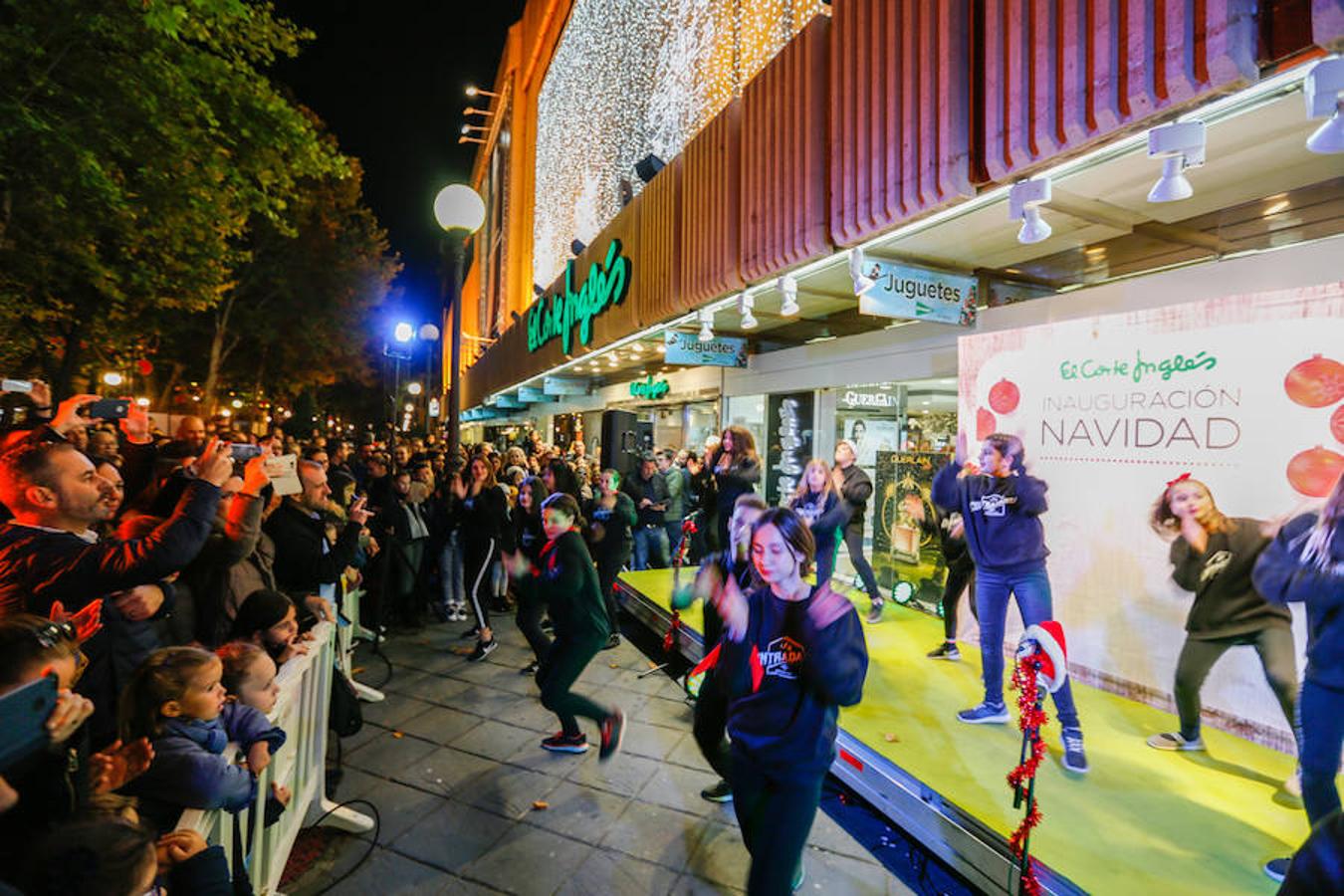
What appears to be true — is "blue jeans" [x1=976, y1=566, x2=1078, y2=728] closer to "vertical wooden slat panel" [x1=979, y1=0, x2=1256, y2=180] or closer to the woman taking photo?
"vertical wooden slat panel" [x1=979, y1=0, x2=1256, y2=180]

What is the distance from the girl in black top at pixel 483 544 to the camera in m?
6.02

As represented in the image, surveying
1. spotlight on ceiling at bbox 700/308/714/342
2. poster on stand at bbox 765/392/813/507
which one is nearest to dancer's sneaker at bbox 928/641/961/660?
poster on stand at bbox 765/392/813/507

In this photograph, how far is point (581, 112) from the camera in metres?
14.4

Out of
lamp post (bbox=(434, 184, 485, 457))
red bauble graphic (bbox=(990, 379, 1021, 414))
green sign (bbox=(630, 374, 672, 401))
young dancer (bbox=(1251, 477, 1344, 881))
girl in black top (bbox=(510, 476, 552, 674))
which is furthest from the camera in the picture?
green sign (bbox=(630, 374, 672, 401))

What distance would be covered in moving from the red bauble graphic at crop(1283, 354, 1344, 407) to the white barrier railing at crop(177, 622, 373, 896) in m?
5.76

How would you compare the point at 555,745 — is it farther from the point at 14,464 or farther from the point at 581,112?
the point at 581,112

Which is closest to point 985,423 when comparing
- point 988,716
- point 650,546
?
point 988,716

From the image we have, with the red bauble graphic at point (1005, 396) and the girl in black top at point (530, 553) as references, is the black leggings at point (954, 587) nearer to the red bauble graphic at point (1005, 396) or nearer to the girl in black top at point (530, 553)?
the red bauble graphic at point (1005, 396)

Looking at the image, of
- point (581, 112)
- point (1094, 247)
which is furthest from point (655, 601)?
point (581, 112)

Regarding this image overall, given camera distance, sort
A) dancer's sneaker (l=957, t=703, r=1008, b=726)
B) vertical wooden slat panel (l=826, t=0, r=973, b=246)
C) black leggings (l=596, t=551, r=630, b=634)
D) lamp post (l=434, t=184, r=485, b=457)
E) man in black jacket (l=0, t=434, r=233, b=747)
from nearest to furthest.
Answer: man in black jacket (l=0, t=434, r=233, b=747) < vertical wooden slat panel (l=826, t=0, r=973, b=246) < dancer's sneaker (l=957, t=703, r=1008, b=726) < black leggings (l=596, t=551, r=630, b=634) < lamp post (l=434, t=184, r=485, b=457)

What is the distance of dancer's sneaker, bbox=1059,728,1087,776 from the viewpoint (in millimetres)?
3539

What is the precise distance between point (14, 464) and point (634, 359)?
31.2ft

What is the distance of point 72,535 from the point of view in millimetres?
2139

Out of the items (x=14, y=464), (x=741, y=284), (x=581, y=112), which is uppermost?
(x=581, y=112)
